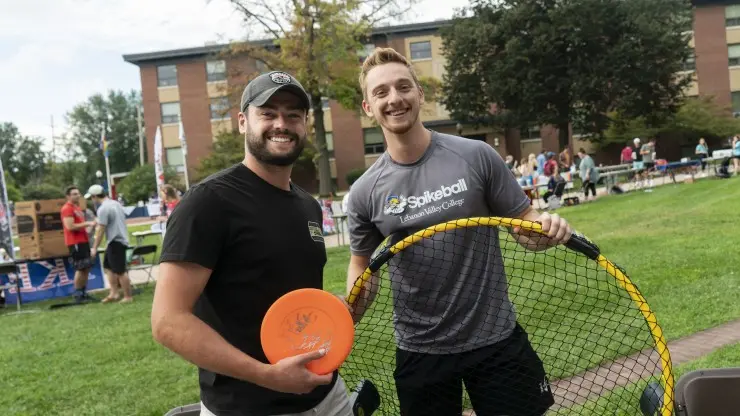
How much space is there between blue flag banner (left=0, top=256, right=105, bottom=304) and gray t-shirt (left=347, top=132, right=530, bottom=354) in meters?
11.4

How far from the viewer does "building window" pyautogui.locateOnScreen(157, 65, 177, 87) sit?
51969mm

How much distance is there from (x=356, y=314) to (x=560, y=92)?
37.6 meters

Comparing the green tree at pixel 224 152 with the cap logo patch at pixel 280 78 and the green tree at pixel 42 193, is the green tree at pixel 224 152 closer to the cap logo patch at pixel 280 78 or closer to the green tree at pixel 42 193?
the green tree at pixel 42 193

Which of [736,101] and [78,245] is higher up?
[736,101]

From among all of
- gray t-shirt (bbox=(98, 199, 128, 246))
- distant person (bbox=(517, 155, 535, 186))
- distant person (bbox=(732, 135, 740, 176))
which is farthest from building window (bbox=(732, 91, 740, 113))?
gray t-shirt (bbox=(98, 199, 128, 246))

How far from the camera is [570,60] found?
3694 cm

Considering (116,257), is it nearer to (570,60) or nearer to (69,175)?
(570,60)

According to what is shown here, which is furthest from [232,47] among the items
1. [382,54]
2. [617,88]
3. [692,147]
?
[692,147]

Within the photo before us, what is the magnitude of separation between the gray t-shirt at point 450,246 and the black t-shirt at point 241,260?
536 millimetres

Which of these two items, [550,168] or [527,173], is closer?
[550,168]

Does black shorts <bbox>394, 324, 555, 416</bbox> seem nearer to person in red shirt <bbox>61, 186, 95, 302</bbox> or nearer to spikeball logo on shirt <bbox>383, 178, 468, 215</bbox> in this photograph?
spikeball logo on shirt <bbox>383, 178, 468, 215</bbox>

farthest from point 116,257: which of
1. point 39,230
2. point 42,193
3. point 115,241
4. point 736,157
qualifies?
point 42,193

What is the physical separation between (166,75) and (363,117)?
63.1 feet

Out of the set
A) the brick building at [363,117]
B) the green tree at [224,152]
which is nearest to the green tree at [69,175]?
the brick building at [363,117]
